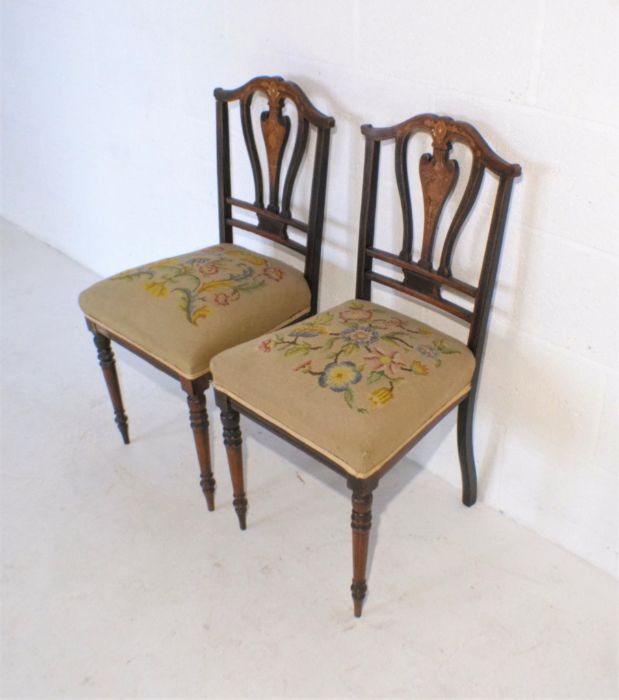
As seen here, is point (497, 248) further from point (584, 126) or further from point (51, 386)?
point (51, 386)

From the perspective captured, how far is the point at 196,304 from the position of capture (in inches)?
60.8

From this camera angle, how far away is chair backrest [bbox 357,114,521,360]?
1.31 metres

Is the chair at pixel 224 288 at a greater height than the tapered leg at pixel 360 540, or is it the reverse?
the chair at pixel 224 288

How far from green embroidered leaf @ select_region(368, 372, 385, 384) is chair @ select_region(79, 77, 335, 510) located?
359mm

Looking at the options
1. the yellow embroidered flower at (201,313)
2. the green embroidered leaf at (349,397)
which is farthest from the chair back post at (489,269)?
the yellow embroidered flower at (201,313)

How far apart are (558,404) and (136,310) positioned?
3.02ft

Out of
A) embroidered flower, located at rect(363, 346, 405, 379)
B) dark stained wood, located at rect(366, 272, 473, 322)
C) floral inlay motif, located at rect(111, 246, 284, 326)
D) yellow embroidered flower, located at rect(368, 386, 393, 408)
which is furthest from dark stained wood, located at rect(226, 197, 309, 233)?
yellow embroidered flower, located at rect(368, 386, 393, 408)

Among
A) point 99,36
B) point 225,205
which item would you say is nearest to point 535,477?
point 225,205

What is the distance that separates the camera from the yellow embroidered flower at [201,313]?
1.51 meters

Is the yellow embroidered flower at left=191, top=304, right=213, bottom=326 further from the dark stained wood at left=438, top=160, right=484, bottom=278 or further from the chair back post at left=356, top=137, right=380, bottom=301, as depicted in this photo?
the dark stained wood at left=438, top=160, right=484, bottom=278

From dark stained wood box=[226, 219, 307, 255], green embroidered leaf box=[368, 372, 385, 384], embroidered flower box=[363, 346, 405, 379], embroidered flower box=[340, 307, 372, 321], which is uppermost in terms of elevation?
dark stained wood box=[226, 219, 307, 255]

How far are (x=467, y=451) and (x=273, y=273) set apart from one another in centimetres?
60

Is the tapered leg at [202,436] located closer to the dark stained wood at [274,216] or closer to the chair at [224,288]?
the chair at [224,288]

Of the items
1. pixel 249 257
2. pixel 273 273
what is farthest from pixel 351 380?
pixel 249 257
